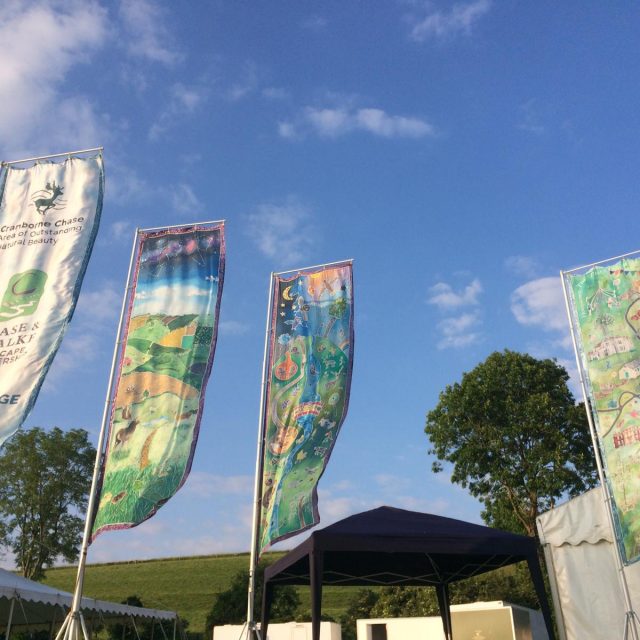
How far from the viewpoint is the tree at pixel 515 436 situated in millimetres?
23766

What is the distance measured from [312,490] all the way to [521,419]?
15922 mm

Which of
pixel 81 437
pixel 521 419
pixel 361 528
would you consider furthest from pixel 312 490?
pixel 81 437

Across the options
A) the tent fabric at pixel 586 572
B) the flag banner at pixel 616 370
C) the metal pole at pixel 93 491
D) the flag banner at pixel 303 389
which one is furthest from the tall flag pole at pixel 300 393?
the tent fabric at pixel 586 572

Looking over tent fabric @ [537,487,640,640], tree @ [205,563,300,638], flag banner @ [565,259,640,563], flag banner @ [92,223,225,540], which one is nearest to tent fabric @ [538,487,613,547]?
tent fabric @ [537,487,640,640]

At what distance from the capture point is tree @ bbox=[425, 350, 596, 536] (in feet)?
78.0

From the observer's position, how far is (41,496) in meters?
30.9

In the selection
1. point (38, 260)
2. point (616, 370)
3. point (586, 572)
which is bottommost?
point (586, 572)

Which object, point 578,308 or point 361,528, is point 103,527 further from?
point 578,308

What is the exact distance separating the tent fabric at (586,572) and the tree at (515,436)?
11.5m

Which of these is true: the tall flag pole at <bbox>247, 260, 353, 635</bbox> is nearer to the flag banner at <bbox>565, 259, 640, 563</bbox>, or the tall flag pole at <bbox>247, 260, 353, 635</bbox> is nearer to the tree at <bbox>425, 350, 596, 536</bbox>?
the flag banner at <bbox>565, 259, 640, 563</bbox>

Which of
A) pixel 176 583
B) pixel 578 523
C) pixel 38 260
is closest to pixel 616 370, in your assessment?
pixel 578 523

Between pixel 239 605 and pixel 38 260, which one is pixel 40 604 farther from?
pixel 239 605

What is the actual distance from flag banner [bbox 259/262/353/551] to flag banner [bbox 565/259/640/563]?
4.48 m

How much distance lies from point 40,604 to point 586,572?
1399 cm
